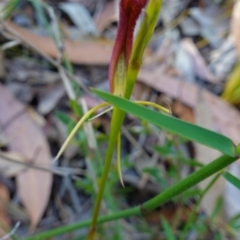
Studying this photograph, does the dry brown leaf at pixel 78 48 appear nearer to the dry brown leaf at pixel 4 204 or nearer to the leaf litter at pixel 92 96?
the leaf litter at pixel 92 96

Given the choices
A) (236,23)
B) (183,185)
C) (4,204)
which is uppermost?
(183,185)

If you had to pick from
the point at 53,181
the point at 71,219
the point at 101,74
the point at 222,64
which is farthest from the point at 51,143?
the point at 222,64

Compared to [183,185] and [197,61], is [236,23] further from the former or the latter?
[183,185]

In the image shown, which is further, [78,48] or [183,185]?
[78,48]

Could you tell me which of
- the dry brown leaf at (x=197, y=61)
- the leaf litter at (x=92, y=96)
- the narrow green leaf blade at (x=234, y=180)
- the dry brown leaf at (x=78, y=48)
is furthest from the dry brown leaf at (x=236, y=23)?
the narrow green leaf blade at (x=234, y=180)

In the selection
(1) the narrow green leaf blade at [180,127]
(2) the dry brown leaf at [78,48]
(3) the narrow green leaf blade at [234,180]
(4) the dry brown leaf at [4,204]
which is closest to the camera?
(1) the narrow green leaf blade at [180,127]

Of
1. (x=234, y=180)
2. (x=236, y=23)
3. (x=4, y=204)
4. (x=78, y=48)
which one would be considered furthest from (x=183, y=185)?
(x=236, y=23)

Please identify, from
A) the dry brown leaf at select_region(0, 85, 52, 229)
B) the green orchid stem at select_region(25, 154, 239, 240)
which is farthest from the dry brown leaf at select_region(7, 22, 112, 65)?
the green orchid stem at select_region(25, 154, 239, 240)

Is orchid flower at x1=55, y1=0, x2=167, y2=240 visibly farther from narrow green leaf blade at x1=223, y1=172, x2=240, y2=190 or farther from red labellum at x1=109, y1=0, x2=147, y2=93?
narrow green leaf blade at x1=223, y1=172, x2=240, y2=190
